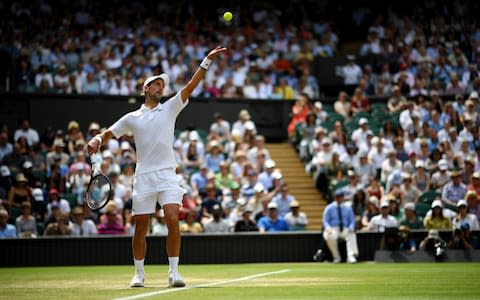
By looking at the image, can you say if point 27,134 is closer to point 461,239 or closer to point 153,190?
point 461,239

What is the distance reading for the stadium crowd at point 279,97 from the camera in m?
22.0

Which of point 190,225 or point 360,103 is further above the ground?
point 360,103

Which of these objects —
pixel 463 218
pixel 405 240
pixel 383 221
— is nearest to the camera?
pixel 405 240

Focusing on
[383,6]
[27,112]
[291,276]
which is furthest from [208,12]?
[291,276]

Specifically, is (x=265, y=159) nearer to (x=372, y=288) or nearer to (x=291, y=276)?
(x=291, y=276)

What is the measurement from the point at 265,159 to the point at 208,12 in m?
10.9

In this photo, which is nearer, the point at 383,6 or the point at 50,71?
the point at 50,71

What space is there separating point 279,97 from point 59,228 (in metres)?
10.4

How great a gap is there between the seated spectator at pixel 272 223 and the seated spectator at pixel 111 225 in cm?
277

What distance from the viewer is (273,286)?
1102 cm

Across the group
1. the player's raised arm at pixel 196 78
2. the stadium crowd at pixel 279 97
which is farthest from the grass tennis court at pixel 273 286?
the stadium crowd at pixel 279 97

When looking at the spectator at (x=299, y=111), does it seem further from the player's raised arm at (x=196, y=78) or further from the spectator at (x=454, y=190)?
the player's raised arm at (x=196, y=78)

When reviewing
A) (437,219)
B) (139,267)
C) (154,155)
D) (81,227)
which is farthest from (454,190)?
(139,267)

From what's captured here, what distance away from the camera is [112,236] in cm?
1958
